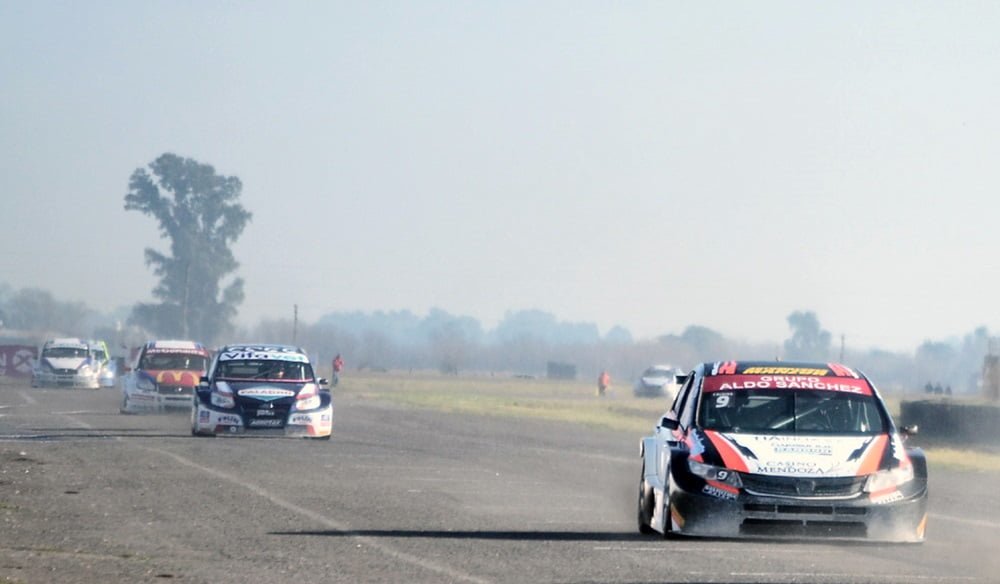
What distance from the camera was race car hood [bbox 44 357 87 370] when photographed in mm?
58938

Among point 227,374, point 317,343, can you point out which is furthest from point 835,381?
point 317,343

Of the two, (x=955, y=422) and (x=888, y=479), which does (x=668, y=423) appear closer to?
(x=888, y=479)

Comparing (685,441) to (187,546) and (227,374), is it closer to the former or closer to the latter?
(187,546)

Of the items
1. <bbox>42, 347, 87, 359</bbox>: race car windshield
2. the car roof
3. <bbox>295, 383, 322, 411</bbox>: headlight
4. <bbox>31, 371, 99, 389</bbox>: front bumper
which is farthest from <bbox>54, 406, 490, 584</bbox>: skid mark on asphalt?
the car roof

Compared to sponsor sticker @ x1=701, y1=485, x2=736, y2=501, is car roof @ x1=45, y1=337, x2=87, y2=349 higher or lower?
higher

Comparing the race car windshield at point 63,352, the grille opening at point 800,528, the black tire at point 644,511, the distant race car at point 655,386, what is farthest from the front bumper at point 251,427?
the distant race car at point 655,386

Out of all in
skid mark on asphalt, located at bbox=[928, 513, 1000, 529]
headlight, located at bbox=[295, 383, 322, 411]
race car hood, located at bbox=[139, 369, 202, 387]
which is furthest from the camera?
race car hood, located at bbox=[139, 369, 202, 387]

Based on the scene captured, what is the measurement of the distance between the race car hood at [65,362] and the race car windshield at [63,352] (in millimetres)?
149

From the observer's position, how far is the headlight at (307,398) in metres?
29.2

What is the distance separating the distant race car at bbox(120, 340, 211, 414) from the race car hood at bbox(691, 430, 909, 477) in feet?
80.0

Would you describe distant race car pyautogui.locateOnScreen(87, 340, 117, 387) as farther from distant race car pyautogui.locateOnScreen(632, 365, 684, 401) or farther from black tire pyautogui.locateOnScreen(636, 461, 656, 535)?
black tire pyautogui.locateOnScreen(636, 461, 656, 535)

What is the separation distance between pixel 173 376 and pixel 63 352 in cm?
2351

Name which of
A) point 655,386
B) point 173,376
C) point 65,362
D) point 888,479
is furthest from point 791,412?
point 655,386

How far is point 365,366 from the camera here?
14100 cm
